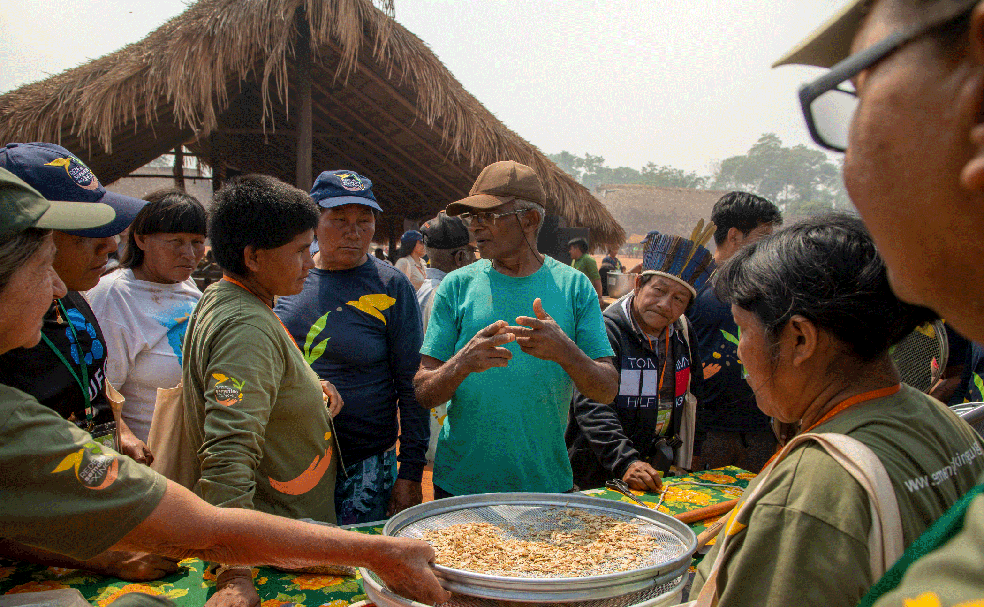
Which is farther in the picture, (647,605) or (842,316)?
(647,605)

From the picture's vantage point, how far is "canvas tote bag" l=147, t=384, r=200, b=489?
1974 mm

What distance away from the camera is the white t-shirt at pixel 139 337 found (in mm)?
2670

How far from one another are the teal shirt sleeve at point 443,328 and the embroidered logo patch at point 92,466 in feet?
4.63

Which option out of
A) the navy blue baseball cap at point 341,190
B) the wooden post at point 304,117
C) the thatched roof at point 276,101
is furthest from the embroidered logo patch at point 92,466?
the wooden post at point 304,117

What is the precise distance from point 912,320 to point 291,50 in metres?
6.85

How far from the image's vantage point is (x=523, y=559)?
154 cm

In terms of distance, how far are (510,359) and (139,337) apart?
1748mm

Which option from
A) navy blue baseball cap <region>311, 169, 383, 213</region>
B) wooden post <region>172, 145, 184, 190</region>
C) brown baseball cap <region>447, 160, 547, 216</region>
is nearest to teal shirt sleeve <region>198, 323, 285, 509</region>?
brown baseball cap <region>447, 160, 547, 216</region>

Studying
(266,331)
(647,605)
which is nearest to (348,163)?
(266,331)

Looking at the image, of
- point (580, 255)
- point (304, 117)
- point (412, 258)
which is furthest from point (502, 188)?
point (580, 255)

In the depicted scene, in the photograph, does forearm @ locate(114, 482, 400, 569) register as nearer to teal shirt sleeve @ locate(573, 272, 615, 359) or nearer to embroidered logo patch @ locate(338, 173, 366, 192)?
teal shirt sleeve @ locate(573, 272, 615, 359)

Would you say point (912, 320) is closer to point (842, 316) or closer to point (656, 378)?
point (842, 316)

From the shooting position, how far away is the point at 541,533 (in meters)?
1.72

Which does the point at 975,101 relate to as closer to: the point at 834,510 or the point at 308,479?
the point at 834,510
